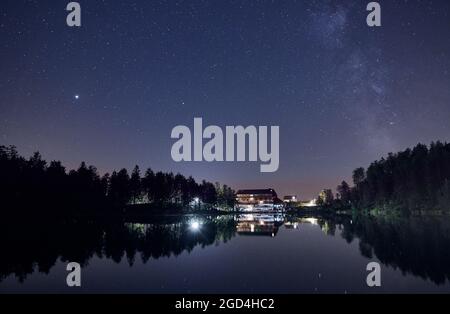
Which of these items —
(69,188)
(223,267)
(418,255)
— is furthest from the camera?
(69,188)

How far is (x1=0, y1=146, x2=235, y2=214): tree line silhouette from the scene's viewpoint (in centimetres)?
8194

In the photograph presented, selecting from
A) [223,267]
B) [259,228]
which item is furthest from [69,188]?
[223,267]

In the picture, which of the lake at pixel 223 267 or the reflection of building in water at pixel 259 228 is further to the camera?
the reflection of building in water at pixel 259 228

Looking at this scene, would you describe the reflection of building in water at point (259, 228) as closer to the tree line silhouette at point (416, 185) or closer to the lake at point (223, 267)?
the lake at point (223, 267)

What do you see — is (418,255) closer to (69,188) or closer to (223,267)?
(223,267)

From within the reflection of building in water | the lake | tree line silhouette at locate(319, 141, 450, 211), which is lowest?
the reflection of building in water

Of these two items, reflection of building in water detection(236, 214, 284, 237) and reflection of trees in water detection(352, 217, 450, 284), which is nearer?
reflection of trees in water detection(352, 217, 450, 284)

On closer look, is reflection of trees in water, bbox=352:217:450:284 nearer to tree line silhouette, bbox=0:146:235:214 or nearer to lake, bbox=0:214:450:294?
lake, bbox=0:214:450:294

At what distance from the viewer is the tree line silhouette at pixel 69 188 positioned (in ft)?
269

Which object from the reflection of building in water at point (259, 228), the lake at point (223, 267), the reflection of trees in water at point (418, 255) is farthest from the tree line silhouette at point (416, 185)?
the lake at point (223, 267)

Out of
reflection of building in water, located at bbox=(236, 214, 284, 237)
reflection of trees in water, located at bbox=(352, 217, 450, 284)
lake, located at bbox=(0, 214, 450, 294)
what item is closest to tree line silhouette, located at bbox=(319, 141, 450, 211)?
reflection of building in water, located at bbox=(236, 214, 284, 237)

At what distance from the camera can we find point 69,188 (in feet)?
317
